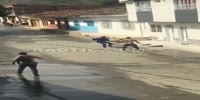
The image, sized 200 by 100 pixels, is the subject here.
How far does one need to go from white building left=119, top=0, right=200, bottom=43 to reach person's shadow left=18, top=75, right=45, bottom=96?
22239 millimetres

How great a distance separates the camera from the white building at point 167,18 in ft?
131

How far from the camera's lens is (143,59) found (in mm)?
31688

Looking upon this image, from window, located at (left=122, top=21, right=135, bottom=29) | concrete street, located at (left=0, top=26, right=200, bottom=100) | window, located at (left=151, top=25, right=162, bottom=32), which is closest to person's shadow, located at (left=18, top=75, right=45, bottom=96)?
concrete street, located at (left=0, top=26, right=200, bottom=100)

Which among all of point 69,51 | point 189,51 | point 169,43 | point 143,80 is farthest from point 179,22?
point 143,80

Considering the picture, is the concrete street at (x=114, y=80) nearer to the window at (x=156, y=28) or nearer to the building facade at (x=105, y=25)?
the window at (x=156, y=28)

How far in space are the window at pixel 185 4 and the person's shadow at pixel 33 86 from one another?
876 inches

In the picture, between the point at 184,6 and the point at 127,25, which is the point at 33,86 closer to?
the point at 184,6

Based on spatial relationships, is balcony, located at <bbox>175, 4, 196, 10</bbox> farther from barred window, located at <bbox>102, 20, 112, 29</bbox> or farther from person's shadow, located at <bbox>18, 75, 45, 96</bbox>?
person's shadow, located at <bbox>18, 75, 45, 96</bbox>

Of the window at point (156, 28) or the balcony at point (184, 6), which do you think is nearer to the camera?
the balcony at point (184, 6)

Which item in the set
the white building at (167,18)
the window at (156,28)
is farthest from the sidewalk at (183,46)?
the window at (156,28)

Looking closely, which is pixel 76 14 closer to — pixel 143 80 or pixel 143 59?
pixel 143 59

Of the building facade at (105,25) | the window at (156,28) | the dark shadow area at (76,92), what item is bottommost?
the building facade at (105,25)

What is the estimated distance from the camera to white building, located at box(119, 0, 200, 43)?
40.1 metres

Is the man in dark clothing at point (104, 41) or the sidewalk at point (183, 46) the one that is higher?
the man in dark clothing at point (104, 41)
